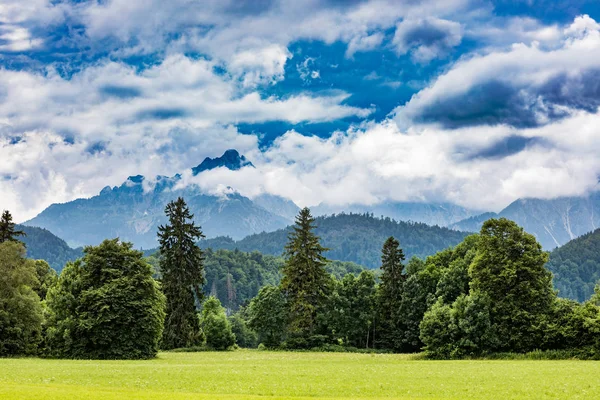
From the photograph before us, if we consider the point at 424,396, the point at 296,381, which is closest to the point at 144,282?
the point at 296,381

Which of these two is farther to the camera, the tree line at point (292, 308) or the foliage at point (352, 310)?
the foliage at point (352, 310)

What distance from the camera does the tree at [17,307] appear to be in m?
58.5

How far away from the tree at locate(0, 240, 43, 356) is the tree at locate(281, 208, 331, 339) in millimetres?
33004

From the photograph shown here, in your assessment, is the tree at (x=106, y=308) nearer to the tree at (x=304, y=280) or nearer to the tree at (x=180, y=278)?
the tree at (x=180, y=278)

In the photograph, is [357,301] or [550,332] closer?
[550,332]

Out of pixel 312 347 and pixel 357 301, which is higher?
pixel 357 301

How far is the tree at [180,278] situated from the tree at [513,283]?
127 feet

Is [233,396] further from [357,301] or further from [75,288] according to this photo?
[357,301]

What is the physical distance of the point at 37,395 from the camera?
23734 mm

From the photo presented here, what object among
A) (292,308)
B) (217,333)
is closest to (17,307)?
(217,333)

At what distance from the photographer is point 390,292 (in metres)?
84.9

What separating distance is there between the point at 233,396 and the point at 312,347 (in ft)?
175

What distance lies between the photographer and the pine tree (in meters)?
83.1

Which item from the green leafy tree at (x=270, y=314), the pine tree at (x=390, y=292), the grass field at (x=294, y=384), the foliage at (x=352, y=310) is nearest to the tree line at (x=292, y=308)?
the pine tree at (x=390, y=292)
